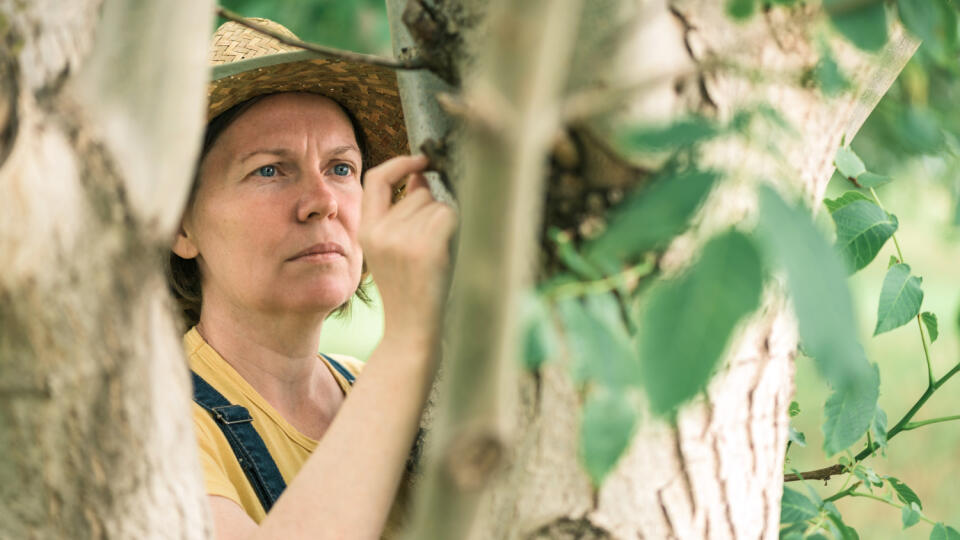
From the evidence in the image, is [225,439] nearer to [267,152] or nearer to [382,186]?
[267,152]

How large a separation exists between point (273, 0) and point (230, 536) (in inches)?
106

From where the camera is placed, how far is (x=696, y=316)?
39cm

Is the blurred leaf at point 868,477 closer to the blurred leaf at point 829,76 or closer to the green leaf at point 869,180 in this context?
the green leaf at point 869,180

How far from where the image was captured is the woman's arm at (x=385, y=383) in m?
0.80

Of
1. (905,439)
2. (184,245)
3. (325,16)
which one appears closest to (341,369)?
(184,245)

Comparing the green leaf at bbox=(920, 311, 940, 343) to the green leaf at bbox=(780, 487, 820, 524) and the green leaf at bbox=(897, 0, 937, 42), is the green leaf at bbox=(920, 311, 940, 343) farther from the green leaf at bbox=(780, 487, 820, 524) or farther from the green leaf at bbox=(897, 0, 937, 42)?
the green leaf at bbox=(897, 0, 937, 42)

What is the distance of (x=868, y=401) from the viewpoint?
90 centimetres

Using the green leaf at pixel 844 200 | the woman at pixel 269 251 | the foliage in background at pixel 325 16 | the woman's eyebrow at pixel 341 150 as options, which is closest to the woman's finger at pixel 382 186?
the woman at pixel 269 251

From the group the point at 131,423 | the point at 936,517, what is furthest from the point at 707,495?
the point at 936,517

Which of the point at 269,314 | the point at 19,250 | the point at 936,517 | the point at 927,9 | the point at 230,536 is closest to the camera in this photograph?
the point at 19,250

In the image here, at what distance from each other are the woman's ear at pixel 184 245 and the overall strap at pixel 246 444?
13.9 inches

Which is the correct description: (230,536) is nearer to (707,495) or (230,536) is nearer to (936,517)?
(707,495)

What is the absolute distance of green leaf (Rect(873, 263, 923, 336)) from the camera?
995mm

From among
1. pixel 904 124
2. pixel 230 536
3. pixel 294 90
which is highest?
pixel 294 90
